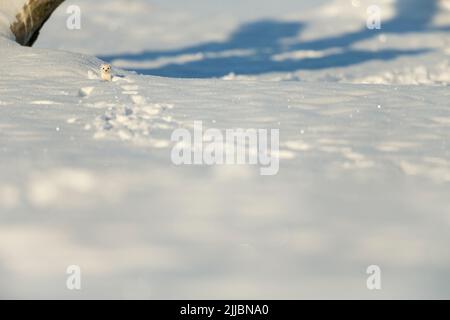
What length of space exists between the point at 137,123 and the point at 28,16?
4.81 m

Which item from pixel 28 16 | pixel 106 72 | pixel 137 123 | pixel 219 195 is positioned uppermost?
pixel 28 16

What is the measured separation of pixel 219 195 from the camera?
197 inches

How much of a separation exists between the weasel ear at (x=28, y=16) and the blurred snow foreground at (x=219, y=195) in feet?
8.96

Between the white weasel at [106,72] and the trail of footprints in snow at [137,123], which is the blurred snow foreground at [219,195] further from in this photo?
the white weasel at [106,72]

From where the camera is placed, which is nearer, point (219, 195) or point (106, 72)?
point (219, 195)

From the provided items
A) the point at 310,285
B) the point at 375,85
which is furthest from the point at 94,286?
the point at 375,85

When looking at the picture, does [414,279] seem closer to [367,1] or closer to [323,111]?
[323,111]

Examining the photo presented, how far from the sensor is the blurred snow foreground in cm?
418

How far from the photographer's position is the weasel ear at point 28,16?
10.3m

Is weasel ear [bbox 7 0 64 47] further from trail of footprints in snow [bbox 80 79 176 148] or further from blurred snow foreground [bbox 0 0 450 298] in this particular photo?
trail of footprints in snow [bbox 80 79 176 148]

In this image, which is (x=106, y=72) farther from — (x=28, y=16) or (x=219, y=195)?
(x=219, y=195)

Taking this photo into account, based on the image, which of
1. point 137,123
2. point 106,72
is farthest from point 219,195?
point 106,72

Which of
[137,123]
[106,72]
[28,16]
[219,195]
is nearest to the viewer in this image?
[219,195]

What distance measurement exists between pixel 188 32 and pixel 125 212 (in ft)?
75.2
